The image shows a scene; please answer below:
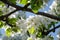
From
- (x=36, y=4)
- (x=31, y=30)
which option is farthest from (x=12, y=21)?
(x=36, y=4)

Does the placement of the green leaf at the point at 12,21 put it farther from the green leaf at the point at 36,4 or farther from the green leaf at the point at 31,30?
the green leaf at the point at 36,4

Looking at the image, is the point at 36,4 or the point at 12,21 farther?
the point at 12,21

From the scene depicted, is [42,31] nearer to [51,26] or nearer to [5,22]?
[51,26]

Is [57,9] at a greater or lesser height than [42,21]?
greater

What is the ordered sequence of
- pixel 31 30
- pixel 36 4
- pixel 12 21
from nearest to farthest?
pixel 36 4, pixel 31 30, pixel 12 21

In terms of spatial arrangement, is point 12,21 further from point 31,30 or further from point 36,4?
point 36,4

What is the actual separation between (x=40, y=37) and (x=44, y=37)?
57 mm

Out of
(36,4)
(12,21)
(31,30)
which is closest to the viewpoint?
(36,4)

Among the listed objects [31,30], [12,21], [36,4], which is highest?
[12,21]

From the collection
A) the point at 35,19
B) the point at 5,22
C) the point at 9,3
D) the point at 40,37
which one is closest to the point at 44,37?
the point at 40,37

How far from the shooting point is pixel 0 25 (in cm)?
333

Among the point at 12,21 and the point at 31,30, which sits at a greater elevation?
the point at 12,21

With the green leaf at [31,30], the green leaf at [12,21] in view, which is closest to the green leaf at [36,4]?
the green leaf at [31,30]

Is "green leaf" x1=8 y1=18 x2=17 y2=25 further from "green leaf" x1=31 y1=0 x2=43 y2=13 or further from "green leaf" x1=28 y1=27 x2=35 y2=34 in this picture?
"green leaf" x1=31 y1=0 x2=43 y2=13
